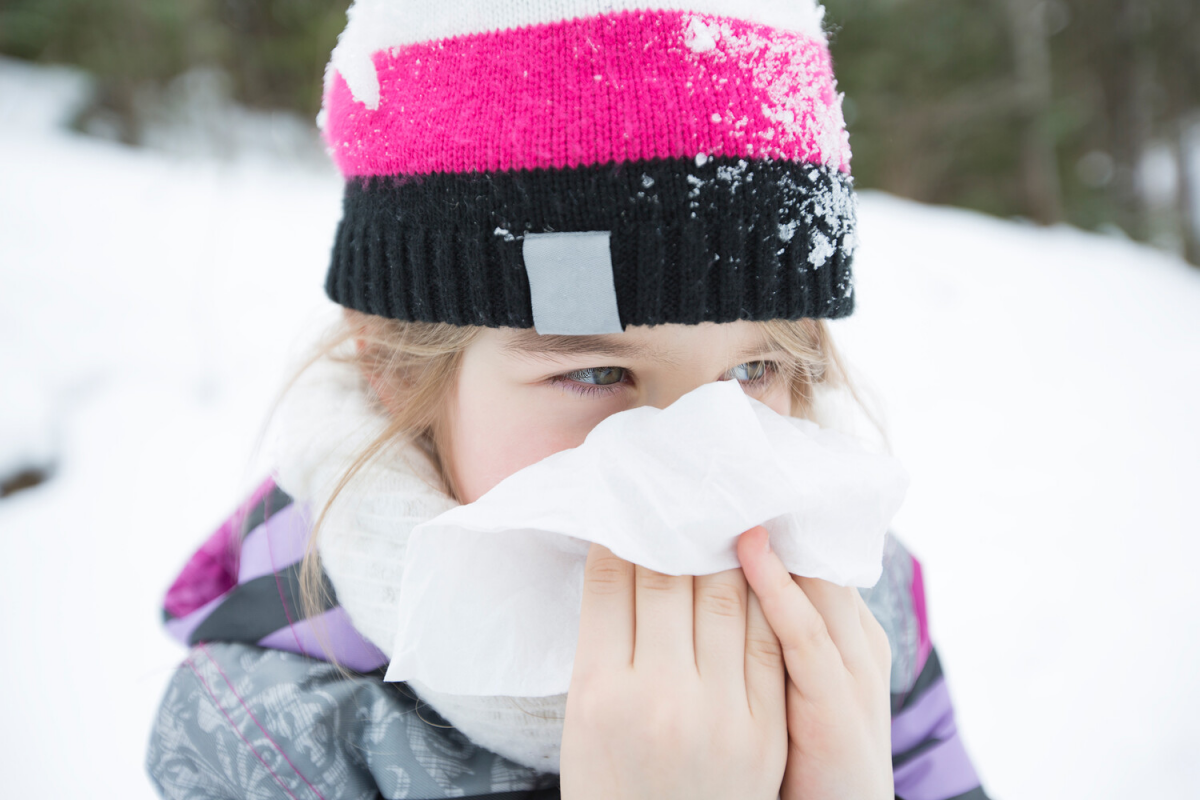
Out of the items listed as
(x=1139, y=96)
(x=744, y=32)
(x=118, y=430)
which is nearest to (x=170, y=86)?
(x=118, y=430)

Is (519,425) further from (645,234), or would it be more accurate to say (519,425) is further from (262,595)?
(262,595)

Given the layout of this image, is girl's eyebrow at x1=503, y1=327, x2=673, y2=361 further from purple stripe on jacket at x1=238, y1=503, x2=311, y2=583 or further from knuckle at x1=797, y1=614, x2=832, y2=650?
purple stripe on jacket at x1=238, y1=503, x2=311, y2=583

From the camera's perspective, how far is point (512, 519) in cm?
86

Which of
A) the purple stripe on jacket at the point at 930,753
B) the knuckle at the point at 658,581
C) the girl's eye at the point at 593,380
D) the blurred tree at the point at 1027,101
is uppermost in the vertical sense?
the blurred tree at the point at 1027,101

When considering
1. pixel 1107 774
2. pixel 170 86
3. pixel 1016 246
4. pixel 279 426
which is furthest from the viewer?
pixel 170 86

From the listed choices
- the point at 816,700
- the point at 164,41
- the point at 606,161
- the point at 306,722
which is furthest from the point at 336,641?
the point at 164,41

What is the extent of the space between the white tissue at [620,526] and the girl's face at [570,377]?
7 centimetres

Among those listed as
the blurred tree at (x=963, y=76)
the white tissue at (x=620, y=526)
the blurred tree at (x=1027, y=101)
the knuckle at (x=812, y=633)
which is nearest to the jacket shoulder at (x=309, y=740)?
the white tissue at (x=620, y=526)

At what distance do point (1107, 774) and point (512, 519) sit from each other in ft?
7.29

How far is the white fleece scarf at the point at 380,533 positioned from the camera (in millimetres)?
1108

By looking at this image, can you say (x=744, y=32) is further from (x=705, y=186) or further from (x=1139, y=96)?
(x=1139, y=96)

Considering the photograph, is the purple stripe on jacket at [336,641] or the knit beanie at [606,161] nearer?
the knit beanie at [606,161]

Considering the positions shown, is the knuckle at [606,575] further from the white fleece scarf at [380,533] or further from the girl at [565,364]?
the white fleece scarf at [380,533]

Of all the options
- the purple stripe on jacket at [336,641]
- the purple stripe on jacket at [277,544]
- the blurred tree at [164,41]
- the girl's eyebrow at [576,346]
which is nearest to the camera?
the girl's eyebrow at [576,346]
